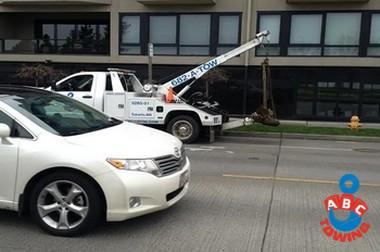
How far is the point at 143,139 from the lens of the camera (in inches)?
193

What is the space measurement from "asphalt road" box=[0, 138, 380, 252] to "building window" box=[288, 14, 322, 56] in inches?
476

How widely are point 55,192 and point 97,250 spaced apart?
0.76 metres

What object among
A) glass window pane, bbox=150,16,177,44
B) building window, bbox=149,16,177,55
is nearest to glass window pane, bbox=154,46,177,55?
building window, bbox=149,16,177,55

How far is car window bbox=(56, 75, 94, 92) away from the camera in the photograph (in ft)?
41.6

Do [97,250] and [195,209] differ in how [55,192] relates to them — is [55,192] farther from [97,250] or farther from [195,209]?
[195,209]

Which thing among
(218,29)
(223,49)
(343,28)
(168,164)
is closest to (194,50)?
(223,49)

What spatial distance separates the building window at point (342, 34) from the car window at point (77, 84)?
12.2 m

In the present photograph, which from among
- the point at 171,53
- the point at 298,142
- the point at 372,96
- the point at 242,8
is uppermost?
the point at 242,8

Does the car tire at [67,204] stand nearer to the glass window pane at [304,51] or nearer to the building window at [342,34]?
the glass window pane at [304,51]

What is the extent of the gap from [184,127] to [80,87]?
3.18 m

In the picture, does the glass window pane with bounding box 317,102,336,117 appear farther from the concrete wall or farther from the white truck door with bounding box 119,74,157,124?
the white truck door with bounding box 119,74,157,124

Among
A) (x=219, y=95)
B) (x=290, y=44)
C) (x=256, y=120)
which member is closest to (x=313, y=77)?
(x=290, y=44)

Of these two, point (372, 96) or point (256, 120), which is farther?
point (372, 96)

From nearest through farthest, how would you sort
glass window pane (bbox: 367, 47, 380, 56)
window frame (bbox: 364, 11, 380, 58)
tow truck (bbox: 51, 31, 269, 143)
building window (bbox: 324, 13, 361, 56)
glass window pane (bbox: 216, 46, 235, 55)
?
tow truck (bbox: 51, 31, 269, 143), window frame (bbox: 364, 11, 380, 58), glass window pane (bbox: 367, 47, 380, 56), building window (bbox: 324, 13, 361, 56), glass window pane (bbox: 216, 46, 235, 55)
